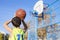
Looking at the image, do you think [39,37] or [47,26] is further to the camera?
[39,37]

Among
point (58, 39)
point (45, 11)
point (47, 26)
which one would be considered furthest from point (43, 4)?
point (58, 39)

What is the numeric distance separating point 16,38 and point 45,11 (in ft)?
12.9

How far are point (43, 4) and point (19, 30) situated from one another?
168 inches

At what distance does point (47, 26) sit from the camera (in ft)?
20.6

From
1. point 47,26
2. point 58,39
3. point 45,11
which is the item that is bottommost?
point 58,39

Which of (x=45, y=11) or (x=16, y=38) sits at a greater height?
(x=45, y=11)

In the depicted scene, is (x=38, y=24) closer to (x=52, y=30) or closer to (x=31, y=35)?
(x=31, y=35)

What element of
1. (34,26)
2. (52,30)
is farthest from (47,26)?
(34,26)

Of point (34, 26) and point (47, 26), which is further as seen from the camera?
point (34, 26)

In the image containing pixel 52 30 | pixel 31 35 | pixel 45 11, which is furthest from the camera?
pixel 31 35

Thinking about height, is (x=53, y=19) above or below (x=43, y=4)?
below

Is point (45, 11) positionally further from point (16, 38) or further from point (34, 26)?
point (16, 38)

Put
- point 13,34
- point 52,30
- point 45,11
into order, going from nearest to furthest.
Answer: point 13,34 → point 52,30 → point 45,11

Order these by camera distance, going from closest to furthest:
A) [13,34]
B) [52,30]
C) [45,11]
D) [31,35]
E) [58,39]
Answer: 1. [13,34]
2. [58,39]
3. [52,30]
4. [45,11]
5. [31,35]
